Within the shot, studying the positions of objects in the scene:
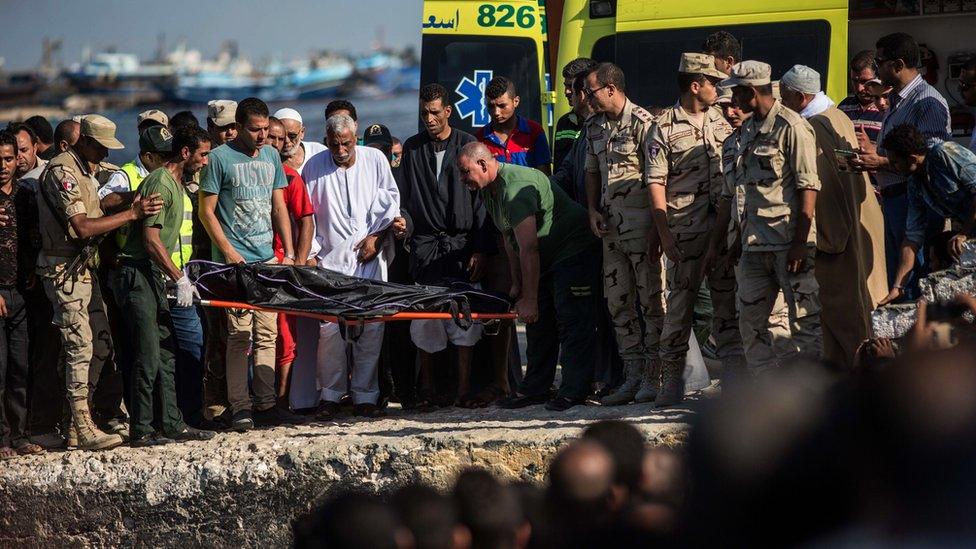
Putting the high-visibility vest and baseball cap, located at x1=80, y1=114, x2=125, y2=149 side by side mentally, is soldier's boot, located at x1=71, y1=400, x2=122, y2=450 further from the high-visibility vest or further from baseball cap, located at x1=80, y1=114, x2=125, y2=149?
baseball cap, located at x1=80, y1=114, x2=125, y2=149

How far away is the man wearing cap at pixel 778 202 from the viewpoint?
18.8 feet

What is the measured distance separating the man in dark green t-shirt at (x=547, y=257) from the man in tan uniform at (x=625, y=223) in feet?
0.57

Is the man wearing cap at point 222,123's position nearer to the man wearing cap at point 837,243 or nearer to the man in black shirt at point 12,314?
the man in black shirt at point 12,314

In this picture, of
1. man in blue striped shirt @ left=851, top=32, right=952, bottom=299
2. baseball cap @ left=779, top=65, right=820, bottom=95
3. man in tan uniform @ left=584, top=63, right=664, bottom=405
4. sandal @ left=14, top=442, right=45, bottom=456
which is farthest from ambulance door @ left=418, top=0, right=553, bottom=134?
sandal @ left=14, top=442, right=45, bottom=456

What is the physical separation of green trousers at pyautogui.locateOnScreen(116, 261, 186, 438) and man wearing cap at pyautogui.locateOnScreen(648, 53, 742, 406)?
2532 millimetres

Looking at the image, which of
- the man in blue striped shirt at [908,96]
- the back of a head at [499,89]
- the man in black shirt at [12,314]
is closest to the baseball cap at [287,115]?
the back of a head at [499,89]

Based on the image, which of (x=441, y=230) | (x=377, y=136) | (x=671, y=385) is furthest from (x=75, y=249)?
(x=377, y=136)

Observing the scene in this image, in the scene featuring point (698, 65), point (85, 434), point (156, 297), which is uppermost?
point (698, 65)

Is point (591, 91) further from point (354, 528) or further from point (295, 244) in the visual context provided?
point (354, 528)

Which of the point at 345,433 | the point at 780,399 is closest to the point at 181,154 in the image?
the point at 345,433

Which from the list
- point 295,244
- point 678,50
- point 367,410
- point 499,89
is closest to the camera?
point 367,410

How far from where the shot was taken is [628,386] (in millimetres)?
6656

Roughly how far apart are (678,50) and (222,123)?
3.45m

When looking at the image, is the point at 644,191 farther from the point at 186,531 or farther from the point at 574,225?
the point at 186,531
